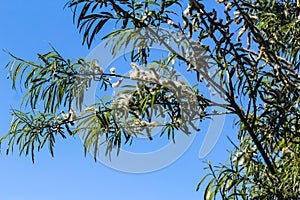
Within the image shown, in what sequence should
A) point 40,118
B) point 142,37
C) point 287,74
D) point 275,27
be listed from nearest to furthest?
point 287,74 < point 142,37 < point 40,118 < point 275,27

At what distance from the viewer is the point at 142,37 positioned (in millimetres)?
2240

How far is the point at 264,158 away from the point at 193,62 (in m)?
0.59

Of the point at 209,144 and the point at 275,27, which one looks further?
the point at 275,27

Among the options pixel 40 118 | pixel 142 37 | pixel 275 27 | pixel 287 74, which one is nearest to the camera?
pixel 287 74

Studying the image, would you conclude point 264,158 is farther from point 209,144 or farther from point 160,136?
point 160,136

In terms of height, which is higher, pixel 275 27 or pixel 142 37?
pixel 275 27

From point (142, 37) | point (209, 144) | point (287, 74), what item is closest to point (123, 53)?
point (142, 37)

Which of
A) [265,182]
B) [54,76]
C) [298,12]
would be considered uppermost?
[298,12]

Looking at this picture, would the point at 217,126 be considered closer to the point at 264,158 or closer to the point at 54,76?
the point at 264,158

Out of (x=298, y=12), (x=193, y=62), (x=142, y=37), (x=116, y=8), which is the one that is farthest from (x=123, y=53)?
(x=298, y=12)

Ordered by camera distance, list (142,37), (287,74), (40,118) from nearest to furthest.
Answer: (287,74) → (142,37) → (40,118)

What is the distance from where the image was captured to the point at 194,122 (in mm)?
2260

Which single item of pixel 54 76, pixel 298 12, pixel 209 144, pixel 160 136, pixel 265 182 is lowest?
pixel 265 182

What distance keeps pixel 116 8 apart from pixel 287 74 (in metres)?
0.77
